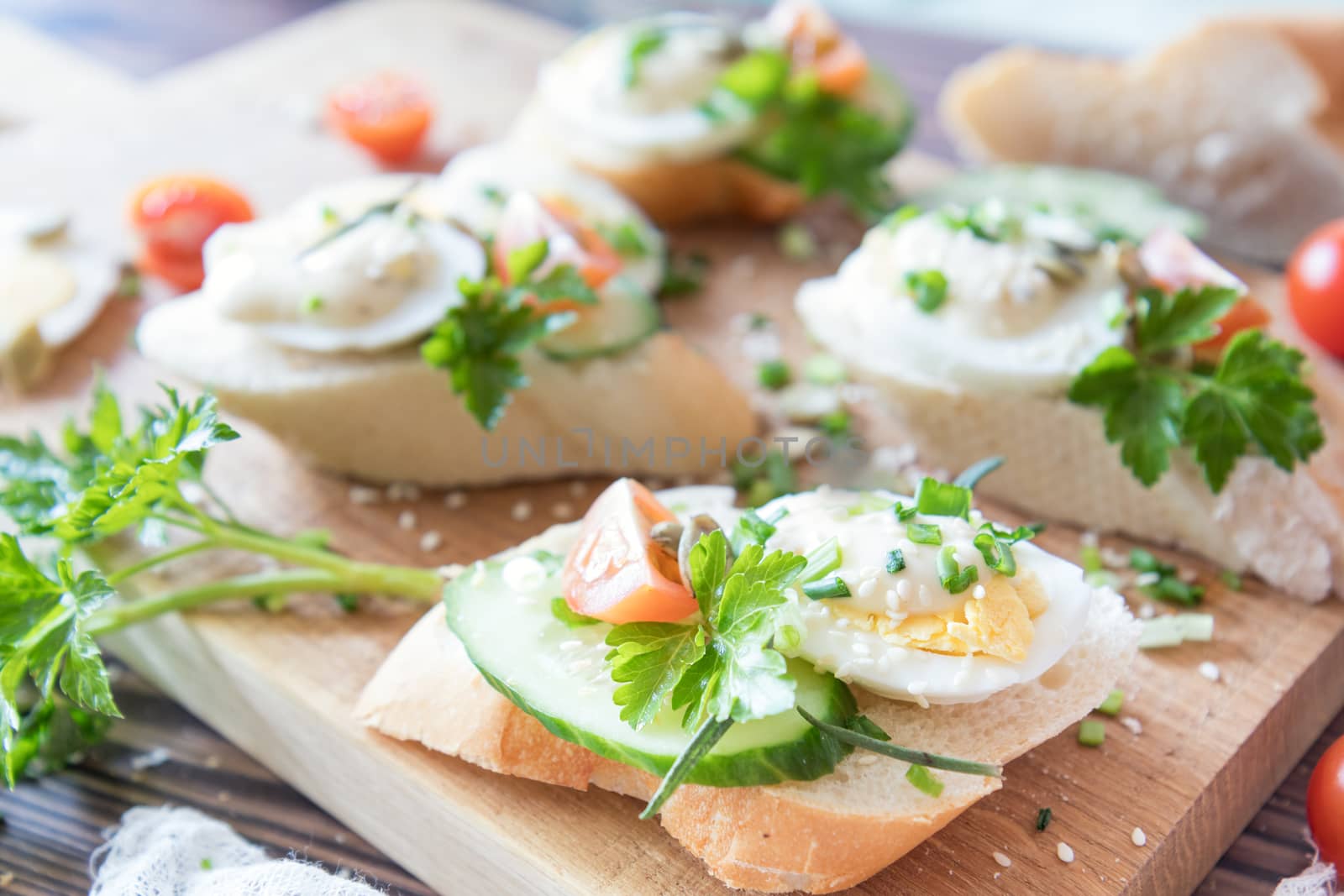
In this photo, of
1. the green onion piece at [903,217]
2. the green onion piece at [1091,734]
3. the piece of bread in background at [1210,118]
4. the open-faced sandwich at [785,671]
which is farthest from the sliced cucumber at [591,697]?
the piece of bread in background at [1210,118]

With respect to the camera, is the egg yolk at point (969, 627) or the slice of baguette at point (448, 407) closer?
the egg yolk at point (969, 627)

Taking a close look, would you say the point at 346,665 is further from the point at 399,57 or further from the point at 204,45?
the point at 204,45

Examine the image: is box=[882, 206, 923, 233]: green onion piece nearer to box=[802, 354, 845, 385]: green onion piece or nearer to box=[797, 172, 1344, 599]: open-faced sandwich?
box=[797, 172, 1344, 599]: open-faced sandwich

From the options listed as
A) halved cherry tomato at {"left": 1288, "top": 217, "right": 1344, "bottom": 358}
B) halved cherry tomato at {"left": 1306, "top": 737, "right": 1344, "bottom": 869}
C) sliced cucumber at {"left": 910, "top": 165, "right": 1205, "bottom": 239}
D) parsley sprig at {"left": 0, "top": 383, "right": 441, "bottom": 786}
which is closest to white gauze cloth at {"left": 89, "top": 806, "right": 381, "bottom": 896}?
parsley sprig at {"left": 0, "top": 383, "right": 441, "bottom": 786}

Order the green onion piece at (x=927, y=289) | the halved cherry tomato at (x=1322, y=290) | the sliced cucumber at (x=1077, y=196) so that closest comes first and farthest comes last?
the green onion piece at (x=927, y=289), the halved cherry tomato at (x=1322, y=290), the sliced cucumber at (x=1077, y=196)

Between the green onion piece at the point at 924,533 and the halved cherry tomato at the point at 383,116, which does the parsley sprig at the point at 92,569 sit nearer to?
the green onion piece at the point at 924,533

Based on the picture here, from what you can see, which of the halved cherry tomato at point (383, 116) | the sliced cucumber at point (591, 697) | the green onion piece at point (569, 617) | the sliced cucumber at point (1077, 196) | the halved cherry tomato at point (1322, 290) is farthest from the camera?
the halved cherry tomato at point (383, 116)

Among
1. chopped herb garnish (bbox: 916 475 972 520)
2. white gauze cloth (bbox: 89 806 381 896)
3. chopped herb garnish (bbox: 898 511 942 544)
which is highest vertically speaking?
chopped herb garnish (bbox: 898 511 942 544)
